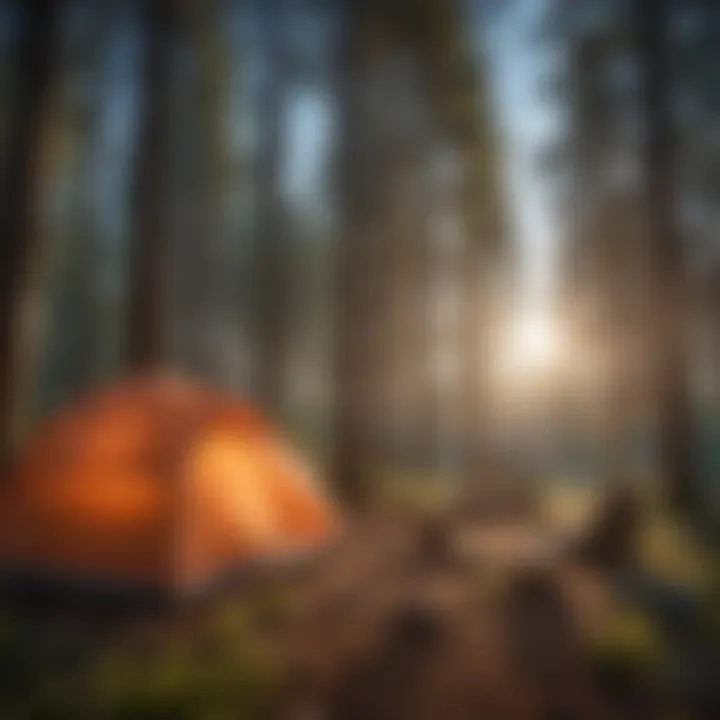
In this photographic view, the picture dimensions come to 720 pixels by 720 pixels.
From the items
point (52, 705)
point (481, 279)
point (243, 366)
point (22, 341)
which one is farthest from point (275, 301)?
point (52, 705)

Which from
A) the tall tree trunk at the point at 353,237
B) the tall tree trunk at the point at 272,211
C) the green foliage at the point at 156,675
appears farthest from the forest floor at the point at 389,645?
the tall tree trunk at the point at 272,211

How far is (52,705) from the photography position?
1530 millimetres

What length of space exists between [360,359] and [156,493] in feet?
1.86

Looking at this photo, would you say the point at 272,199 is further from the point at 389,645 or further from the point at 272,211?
the point at 389,645

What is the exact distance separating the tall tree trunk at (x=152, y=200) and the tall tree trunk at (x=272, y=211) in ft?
0.78

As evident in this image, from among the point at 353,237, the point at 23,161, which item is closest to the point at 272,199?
the point at 353,237

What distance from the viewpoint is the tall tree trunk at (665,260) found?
1.66 m

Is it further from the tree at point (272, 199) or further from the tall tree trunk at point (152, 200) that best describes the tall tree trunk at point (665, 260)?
the tall tree trunk at point (152, 200)

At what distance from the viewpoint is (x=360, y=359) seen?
5.95 ft

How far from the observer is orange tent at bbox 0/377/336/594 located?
65.7 inches

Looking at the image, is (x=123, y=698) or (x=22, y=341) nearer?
(x=123, y=698)

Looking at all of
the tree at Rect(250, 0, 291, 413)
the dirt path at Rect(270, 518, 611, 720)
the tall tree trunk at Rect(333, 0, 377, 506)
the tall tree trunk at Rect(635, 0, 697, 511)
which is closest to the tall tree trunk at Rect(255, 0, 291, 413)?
the tree at Rect(250, 0, 291, 413)

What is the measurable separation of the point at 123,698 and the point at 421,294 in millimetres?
1086

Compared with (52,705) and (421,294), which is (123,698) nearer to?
(52,705)
